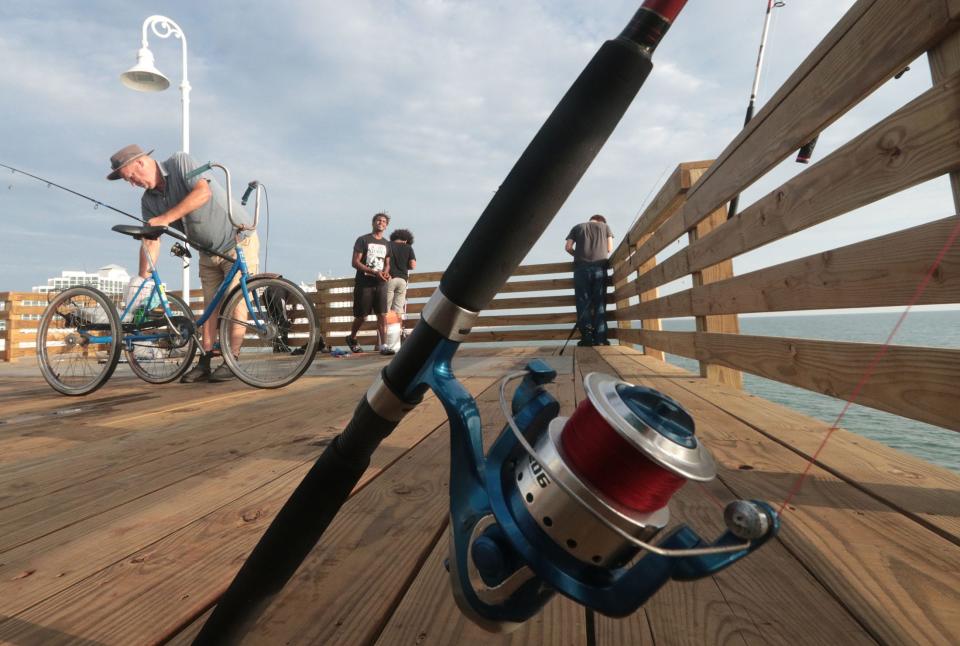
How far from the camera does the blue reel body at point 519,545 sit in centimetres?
43

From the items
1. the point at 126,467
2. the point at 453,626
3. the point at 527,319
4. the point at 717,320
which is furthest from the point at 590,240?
the point at 453,626

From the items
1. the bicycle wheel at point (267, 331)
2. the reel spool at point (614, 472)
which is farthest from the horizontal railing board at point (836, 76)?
the bicycle wheel at point (267, 331)

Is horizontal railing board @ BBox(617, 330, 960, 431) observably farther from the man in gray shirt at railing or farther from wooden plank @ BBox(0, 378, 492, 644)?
the man in gray shirt at railing

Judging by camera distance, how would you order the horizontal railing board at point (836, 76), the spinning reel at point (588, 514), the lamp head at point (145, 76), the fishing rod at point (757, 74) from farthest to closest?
the lamp head at point (145, 76), the fishing rod at point (757, 74), the horizontal railing board at point (836, 76), the spinning reel at point (588, 514)

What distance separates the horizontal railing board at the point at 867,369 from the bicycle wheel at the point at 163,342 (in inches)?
139

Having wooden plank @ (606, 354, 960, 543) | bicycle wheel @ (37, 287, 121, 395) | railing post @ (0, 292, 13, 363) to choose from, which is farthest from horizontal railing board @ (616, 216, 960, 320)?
railing post @ (0, 292, 13, 363)

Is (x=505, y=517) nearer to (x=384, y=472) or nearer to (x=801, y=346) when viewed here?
(x=384, y=472)

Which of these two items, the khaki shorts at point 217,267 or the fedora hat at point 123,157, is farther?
the khaki shorts at point 217,267

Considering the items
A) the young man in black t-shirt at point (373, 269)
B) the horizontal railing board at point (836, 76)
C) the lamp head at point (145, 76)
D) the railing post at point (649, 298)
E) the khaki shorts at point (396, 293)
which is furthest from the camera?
the khaki shorts at point (396, 293)

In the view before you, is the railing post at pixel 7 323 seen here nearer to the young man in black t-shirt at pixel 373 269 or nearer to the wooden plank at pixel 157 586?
the young man in black t-shirt at pixel 373 269

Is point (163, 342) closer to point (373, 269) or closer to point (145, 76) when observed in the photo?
point (373, 269)

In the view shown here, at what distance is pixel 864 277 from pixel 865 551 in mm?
786

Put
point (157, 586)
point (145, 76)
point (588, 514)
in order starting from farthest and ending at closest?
point (145, 76) < point (157, 586) < point (588, 514)

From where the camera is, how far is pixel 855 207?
1.40 meters
